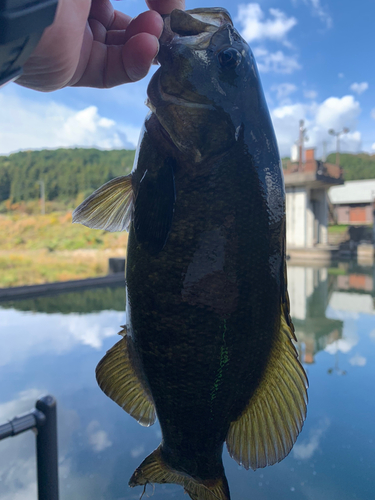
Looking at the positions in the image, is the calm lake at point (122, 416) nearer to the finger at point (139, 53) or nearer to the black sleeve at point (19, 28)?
the black sleeve at point (19, 28)

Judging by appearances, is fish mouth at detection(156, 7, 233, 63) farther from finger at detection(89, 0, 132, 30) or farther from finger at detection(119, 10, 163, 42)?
finger at detection(89, 0, 132, 30)

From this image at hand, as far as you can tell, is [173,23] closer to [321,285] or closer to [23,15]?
[23,15]

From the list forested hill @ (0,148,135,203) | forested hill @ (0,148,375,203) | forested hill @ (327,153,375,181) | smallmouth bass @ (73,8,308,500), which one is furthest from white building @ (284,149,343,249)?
forested hill @ (327,153,375,181)

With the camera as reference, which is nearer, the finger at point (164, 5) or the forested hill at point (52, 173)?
the finger at point (164, 5)

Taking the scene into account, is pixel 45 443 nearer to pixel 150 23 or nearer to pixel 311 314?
pixel 150 23

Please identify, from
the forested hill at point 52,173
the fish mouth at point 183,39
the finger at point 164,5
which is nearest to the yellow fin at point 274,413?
the fish mouth at point 183,39

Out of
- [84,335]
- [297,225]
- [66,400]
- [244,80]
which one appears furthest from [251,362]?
[297,225]

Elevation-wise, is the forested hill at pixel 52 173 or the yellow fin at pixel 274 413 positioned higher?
the forested hill at pixel 52 173
